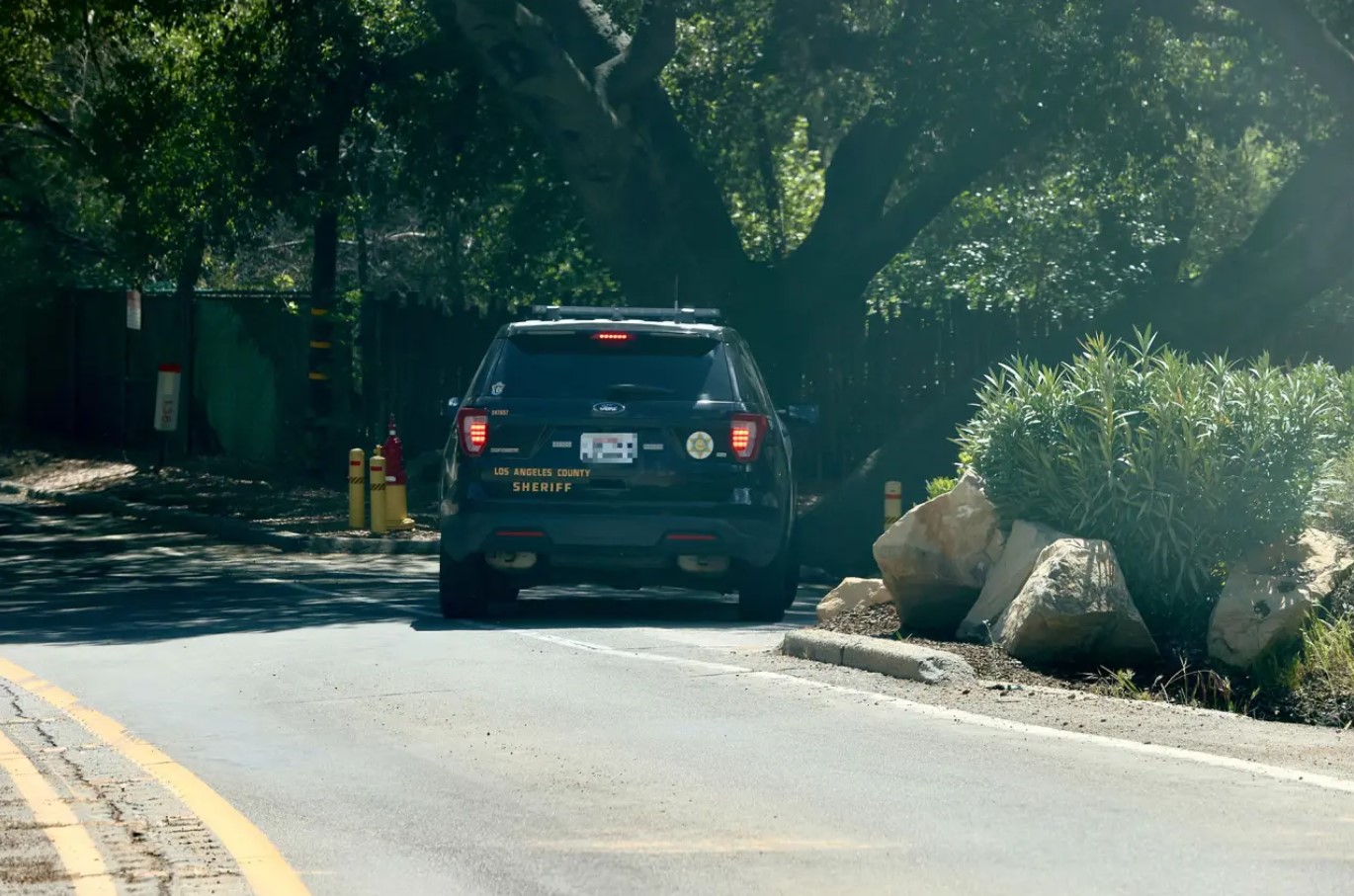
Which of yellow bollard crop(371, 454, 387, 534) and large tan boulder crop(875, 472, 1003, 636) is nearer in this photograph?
large tan boulder crop(875, 472, 1003, 636)

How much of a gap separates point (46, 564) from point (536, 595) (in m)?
5.69

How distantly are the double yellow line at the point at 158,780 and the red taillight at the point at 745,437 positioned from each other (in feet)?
15.4

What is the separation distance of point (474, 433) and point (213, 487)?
1478cm

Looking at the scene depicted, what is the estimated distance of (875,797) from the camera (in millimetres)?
7715

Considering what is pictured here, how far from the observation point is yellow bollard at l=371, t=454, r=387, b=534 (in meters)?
21.7

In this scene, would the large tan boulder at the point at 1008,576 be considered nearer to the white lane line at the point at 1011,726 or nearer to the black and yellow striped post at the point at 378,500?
the white lane line at the point at 1011,726

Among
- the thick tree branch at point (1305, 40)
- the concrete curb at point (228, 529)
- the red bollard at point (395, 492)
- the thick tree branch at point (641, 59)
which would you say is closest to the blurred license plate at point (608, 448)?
the concrete curb at point (228, 529)

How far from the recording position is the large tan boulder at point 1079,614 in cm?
1082

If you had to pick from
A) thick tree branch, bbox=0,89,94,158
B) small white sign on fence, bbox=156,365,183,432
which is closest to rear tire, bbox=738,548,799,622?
small white sign on fence, bbox=156,365,183,432

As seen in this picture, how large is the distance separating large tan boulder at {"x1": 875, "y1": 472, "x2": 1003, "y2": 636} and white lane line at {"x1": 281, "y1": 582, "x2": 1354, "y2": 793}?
1418 millimetres

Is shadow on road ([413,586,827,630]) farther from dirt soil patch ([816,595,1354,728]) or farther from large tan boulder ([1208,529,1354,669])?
large tan boulder ([1208,529,1354,669])

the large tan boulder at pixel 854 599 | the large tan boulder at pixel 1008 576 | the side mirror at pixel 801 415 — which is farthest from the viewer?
the side mirror at pixel 801 415

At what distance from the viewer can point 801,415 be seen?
14820 mm

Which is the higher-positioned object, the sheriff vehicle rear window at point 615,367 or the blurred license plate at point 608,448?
the sheriff vehicle rear window at point 615,367
